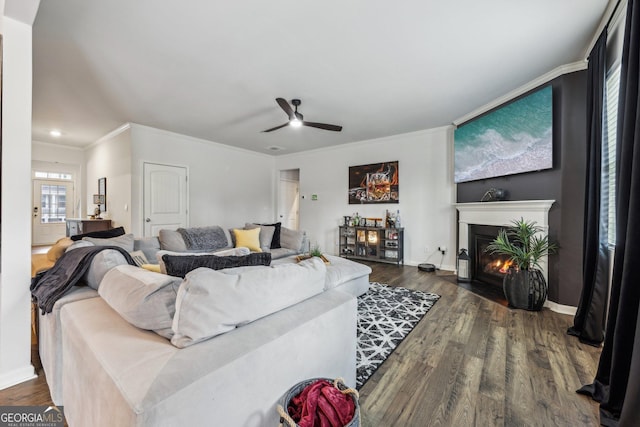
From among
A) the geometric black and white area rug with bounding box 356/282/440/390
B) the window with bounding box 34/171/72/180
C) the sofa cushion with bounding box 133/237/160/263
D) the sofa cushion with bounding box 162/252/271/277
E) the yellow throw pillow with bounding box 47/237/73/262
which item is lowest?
the geometric black and white area rug with bounding box 356/282/440/390

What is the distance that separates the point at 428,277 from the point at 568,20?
340cm

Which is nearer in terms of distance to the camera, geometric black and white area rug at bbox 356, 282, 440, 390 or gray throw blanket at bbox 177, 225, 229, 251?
geometric black and white area rug at bbox 356, 282, 440, 390

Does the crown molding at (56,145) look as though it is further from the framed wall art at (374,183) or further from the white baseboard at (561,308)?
the white baseboard at (561,308)

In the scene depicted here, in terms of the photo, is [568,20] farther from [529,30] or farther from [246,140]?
[246,140]

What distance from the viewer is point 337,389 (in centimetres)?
117

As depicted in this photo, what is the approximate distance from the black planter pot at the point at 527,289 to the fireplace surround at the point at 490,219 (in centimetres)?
21

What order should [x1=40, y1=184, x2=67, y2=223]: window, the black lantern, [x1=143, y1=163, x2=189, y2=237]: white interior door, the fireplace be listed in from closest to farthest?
the fireplace, the black lantern, [x1=143, y1=163, x2=189, y2=237]: white interior door, [x1=40, y1=184, x2=67, y2=223]: window

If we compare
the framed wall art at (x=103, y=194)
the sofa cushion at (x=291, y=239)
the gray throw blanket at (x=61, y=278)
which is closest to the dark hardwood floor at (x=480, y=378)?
the gray throw blanket at (x=61, y=278)

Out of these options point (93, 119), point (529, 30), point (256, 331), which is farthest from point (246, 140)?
point (256, 331)

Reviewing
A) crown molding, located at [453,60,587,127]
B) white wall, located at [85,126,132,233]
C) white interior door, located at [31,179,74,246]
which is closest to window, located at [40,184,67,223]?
white interior door, located at [31,179,74,246]

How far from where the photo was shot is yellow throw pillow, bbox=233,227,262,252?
4344mm

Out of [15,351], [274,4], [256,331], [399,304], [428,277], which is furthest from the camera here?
[428,277]

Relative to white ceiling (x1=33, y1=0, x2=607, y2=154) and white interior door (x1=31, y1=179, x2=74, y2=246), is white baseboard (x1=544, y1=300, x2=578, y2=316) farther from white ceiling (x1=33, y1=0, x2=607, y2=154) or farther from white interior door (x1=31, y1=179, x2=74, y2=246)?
white interior door (x1=31, y1=179, x2=74, y2=246)

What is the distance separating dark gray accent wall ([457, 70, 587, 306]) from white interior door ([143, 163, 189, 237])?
590 centimetres
